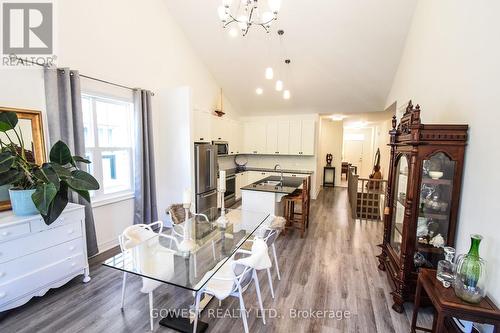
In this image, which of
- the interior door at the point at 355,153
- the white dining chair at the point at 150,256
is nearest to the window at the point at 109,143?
the white dining chair at the point at 150,256

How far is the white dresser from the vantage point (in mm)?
1975

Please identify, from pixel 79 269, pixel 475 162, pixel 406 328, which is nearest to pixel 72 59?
pixel 79 269

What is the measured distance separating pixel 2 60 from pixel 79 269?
2.29 metres

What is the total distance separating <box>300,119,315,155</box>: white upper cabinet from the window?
4.38m

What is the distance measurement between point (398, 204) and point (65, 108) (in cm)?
402

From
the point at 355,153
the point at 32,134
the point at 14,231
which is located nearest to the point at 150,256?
the point at 14,231

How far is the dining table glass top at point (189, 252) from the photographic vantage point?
5.68 ft

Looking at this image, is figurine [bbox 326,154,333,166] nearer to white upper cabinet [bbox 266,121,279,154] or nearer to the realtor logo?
white upper cabinet [bbox 266,121,279,154]

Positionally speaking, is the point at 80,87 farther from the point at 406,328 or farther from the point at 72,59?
the point at 406,328

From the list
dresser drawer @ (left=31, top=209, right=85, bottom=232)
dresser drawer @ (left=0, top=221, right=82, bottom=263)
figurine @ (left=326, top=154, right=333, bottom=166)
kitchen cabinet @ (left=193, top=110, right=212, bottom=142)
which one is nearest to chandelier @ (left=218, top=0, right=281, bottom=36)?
kitchen cabinet @ (left=193, top=110, right=212, bottom=142)

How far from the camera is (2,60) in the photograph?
2305 mm

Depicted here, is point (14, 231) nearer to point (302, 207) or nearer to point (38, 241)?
point (38, 241)

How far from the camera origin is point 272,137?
6.78 metres

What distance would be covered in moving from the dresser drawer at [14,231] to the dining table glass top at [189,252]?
939mm
